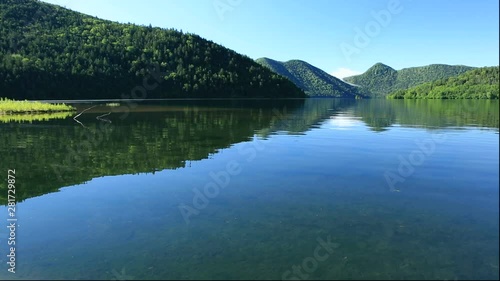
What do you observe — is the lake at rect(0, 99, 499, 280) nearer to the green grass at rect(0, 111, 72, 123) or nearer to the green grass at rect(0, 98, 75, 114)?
the green grass at rect(0, 111, 72, 123)

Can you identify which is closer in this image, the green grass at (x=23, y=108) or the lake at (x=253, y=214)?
the lake at (x=253, y=214)

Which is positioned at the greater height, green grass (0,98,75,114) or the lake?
green grass (0,98,75,114)

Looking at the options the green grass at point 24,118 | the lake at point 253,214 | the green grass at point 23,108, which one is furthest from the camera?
the green grass at point 23,108

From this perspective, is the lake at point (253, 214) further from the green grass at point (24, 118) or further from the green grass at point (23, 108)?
the green grass at point (23, 108)

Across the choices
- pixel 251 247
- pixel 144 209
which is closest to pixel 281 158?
pixel 144 209

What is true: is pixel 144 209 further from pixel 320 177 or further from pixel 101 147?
pixel 101 147

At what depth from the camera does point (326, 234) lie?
1456 cm

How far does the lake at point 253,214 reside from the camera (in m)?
12.2

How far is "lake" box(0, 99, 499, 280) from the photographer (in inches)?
479

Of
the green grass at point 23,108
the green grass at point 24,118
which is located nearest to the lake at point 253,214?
the green grass at point 24,118

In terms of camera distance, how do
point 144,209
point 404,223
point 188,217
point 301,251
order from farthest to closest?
point 144,209 < point 188,217 < point 404,223 < point 301,251

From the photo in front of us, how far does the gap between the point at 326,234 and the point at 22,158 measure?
27.1 m

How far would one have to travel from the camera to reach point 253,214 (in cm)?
1702

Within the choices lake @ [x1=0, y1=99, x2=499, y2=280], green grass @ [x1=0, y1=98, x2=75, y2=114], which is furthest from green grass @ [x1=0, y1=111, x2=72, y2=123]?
lake @ [x1=0, y1=99, x2=499, y2=280]
